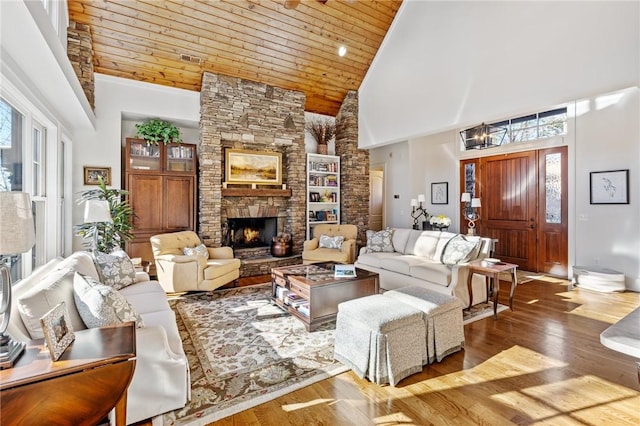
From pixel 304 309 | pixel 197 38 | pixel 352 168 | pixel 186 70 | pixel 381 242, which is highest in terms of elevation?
pixel 197 38

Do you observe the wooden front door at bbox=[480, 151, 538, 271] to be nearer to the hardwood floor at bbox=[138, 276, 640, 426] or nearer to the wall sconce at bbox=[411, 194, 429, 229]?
the wall sconce at bbox=[411, 194, 429, 229]

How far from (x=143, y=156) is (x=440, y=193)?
20.6ft

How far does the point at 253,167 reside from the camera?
20.5ft

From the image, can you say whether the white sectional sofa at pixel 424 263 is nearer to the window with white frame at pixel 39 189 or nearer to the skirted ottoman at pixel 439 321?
the skirted ottoman at pixel 439 321

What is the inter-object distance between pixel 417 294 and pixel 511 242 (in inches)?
177

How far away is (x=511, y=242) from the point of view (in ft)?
20.6

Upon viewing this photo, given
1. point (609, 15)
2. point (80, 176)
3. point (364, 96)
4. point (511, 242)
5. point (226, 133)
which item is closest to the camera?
point (609, 15)

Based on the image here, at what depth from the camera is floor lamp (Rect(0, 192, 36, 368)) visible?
1290 mm

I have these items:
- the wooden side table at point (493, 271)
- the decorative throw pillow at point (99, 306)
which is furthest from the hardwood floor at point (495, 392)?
the decorative throw pillow at point (99, 306)

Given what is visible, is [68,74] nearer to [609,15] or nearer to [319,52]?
[319,52]

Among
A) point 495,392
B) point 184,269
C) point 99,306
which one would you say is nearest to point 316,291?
point 495,392

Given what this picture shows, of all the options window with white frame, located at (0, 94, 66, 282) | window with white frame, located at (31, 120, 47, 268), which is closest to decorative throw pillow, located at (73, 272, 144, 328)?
window with white frame, located at (0, 94, 66, 282)

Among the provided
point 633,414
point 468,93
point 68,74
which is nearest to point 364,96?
point 468,93

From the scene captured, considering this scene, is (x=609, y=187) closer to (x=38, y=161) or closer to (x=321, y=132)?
(x=321, y=132)
